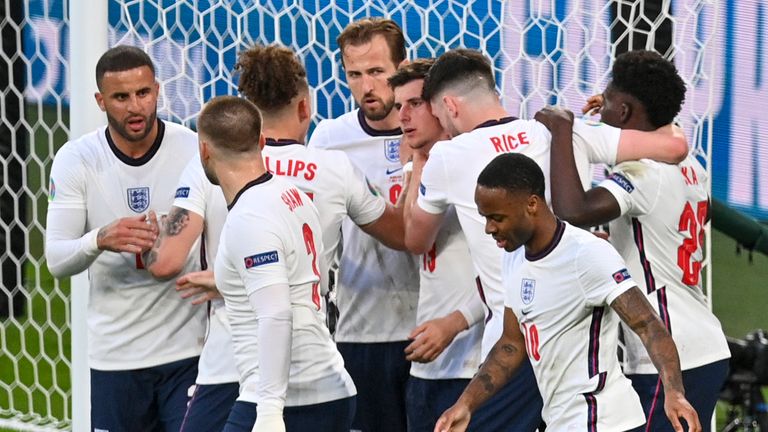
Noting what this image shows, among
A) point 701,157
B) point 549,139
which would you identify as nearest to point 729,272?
point 701,157

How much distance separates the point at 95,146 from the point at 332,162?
99cm

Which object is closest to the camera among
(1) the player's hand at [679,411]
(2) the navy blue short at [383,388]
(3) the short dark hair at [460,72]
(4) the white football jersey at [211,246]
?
(1) the player's hand at [679,411]

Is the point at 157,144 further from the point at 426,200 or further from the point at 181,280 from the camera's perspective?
the point at 426,200

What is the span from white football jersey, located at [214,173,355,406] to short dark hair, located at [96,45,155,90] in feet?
3.99

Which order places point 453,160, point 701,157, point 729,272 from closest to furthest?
point 453,160, point 701,157, point 729,272

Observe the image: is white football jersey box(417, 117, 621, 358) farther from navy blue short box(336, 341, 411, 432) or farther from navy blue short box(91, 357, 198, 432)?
navy blue short box(91, 357, 198, 432)

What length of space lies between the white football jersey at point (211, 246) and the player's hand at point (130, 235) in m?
0.16

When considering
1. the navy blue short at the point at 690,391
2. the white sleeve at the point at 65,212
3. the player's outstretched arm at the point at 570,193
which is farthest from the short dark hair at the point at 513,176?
the white sleeve at the point at 65,212

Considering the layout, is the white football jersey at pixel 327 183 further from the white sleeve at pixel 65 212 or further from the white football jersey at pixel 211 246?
the white sleeve at pixel 65 212

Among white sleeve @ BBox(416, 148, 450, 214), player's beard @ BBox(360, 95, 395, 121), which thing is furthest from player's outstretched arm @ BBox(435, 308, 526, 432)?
player's beard @ BBox(360, 95, 395, 121)

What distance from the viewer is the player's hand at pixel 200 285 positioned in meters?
4.87

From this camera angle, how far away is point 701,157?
641cm

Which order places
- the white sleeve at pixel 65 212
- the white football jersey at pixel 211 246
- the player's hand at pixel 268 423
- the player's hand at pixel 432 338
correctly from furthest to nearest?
the white sleeve at pixel 65 212, the player's hand at pixel 432 338, the white football jersey at pixel 211 246, the player's hand at pixel 268 423

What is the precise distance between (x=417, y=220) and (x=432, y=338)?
42cm
